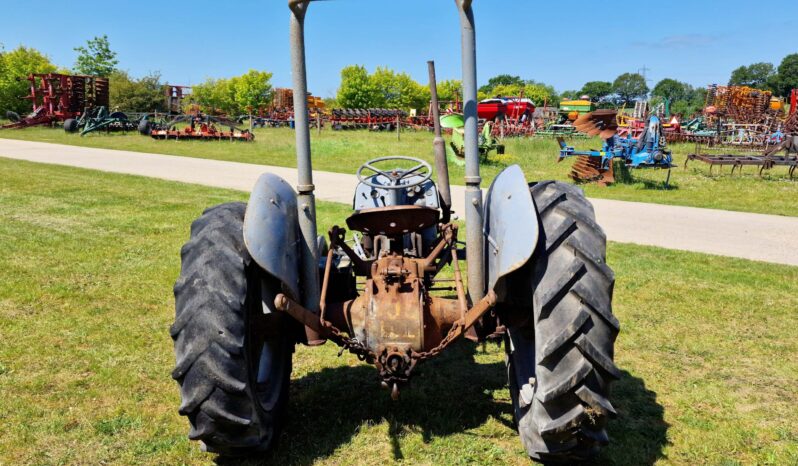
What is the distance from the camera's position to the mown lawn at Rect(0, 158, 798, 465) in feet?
10.9

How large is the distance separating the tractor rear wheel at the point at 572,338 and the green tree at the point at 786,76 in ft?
362

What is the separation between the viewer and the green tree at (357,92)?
63.8 metres

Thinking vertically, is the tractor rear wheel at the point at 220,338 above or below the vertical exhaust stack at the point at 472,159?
below

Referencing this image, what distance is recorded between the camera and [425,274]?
392 cm

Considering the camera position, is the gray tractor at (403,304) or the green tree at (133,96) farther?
the green tree at (133,96)

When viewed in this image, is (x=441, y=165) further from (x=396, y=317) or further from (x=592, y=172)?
(x=592, y=172)

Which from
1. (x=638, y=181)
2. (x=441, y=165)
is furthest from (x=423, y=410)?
(x=638, y=181)

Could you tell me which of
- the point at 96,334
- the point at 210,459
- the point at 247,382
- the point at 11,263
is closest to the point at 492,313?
the point at 247,382

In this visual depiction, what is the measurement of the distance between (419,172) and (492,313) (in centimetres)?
203

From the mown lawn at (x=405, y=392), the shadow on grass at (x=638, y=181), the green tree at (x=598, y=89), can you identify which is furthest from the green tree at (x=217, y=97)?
the green tree at (x=598, y=89)

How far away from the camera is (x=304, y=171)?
115 inches

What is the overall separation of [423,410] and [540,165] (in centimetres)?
1668

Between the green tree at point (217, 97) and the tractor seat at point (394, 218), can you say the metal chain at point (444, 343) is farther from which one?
the green tree at point (217, 97)

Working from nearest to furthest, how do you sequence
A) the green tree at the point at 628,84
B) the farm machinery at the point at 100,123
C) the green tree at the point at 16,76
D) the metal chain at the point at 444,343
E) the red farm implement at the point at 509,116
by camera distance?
the metal chain at the point at 444,343, the farm machinery at the point at 100,123, the red farm implement at the point at 509,116, the green tree at the point at 16,76, the green tree at the point at 628,84
